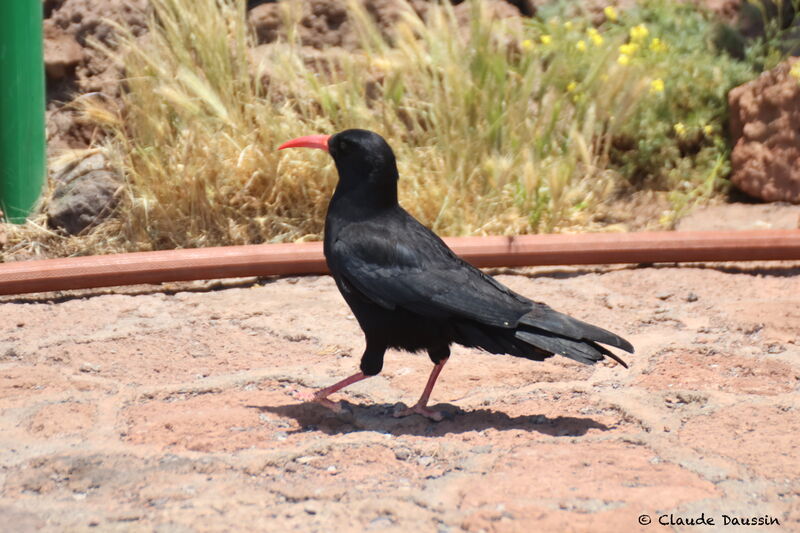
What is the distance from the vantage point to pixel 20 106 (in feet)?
17.5

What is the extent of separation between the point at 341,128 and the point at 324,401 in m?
2.48

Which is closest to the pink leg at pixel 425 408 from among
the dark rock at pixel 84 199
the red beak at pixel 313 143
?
the red beak at pixel 313 143

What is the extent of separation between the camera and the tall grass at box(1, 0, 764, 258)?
17.7ft

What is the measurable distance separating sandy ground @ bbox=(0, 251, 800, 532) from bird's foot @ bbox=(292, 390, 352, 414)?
0.11 feet

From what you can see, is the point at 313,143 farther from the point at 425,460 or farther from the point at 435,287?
the point at 425,460

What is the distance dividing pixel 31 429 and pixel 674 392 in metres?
2.02

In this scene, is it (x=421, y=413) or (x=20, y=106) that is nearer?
(x=421, y=413)

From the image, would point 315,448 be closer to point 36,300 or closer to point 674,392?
point 674,392

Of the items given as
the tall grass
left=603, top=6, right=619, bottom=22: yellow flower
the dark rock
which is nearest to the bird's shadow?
the tall grass

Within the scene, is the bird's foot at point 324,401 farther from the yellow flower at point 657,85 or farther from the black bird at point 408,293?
the yellow flower at point 657,85

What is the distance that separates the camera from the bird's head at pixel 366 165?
3352mm

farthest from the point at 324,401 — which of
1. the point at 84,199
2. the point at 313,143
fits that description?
the point at 84,199

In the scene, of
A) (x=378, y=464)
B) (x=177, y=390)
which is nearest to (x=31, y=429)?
(x=177, y=390)

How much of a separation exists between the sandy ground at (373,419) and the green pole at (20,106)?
3.62 feet
